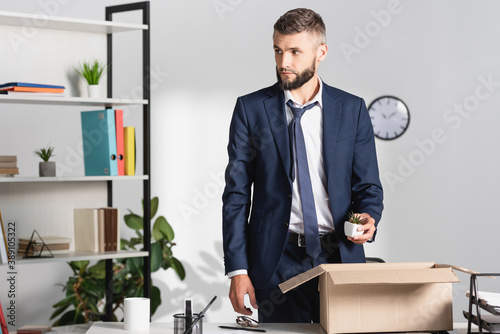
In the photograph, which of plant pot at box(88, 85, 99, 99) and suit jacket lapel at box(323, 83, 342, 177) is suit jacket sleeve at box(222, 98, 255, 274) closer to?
suit jacket lapel at box(323, 83, 342, 177)

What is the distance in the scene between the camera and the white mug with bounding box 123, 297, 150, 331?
1.71 metres

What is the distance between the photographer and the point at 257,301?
1.95m

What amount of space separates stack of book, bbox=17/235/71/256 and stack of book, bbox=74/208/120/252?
8 centimetres

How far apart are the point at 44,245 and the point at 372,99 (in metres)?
2.54

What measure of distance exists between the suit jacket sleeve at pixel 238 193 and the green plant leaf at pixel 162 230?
2.08 meters

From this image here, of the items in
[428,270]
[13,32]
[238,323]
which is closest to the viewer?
[428,270]

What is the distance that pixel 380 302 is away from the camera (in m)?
1.61

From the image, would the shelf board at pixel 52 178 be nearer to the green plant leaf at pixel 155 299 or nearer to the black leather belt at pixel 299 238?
the green plant leaf at pixel 155 299

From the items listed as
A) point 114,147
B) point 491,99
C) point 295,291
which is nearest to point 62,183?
point 114,147

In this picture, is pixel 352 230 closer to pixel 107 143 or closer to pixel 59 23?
pixel 107 143

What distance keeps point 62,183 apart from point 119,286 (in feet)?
2.80

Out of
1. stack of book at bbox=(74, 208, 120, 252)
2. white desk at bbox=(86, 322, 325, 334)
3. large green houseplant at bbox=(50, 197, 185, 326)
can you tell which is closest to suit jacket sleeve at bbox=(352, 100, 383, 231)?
white desk at bbox=(86, 322, 325, 334)

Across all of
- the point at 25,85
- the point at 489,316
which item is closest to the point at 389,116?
the point at 25,85

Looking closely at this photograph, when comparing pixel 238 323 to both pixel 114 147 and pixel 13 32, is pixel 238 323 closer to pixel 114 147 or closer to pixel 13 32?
pixel 114 147
